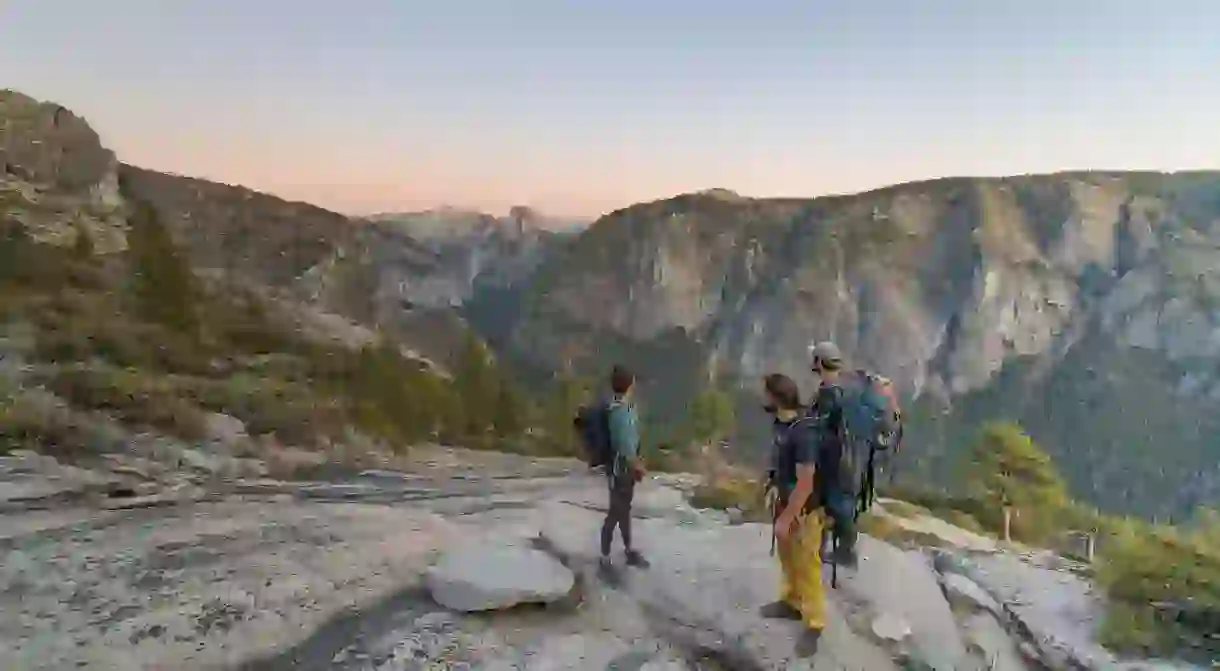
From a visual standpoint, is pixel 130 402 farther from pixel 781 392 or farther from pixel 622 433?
pixel 781 392

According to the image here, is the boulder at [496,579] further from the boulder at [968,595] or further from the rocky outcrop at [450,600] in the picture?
the boulder at [968,595]

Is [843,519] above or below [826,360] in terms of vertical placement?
below

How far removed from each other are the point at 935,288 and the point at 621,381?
14622 cm

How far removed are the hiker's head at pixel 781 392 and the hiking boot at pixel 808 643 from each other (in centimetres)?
174

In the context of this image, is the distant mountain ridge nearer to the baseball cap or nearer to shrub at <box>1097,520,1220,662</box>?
shrub at <box>1097,520,1220,662</box>

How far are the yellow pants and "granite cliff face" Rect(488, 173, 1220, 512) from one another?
333 feet

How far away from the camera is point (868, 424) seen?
6.82m

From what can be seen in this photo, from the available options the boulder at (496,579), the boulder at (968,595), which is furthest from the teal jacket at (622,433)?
the boulder at (968,595)

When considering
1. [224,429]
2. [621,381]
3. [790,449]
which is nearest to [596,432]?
[621,381]

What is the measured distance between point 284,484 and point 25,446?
3.32 m

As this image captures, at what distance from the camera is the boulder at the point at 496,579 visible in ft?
21.7

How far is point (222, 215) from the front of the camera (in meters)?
63.4

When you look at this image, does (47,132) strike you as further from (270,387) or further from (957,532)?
(957,532)

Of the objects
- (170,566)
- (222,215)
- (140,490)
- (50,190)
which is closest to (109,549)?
(170,566)
